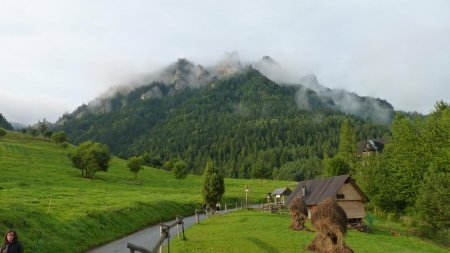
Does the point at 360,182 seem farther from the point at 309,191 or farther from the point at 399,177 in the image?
the point at 309,191

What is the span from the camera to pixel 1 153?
122 metres

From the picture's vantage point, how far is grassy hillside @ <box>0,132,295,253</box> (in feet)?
101

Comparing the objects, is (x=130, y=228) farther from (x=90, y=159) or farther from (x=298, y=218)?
(x=90, y=159)

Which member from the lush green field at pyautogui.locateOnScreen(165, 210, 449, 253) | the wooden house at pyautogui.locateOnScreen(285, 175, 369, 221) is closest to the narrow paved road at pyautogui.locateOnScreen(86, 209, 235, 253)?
the lush green field at pyautogui.locateOnScreen(165, 210, 449, 253)

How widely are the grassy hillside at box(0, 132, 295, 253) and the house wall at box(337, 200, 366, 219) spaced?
26.5m

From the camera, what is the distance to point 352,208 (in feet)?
202

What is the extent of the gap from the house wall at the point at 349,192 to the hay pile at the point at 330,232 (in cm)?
2835

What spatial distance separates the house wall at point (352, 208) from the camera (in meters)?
61.3

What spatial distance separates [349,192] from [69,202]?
131 feet

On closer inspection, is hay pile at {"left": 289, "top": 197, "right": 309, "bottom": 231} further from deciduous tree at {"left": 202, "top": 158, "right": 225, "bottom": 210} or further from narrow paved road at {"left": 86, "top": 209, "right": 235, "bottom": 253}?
deciduous tree at {"left": 202, "top": 158, "right": 225, "bottom": 210}

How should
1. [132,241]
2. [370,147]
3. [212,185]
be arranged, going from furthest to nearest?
[370,147] < [212,185] < [132,241]

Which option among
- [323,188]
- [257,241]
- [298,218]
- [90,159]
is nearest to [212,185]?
[323,188]

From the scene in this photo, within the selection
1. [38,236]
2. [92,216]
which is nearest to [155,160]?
[92,216]

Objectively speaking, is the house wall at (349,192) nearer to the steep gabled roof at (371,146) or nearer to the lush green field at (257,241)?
the lush green field at (257,241)
